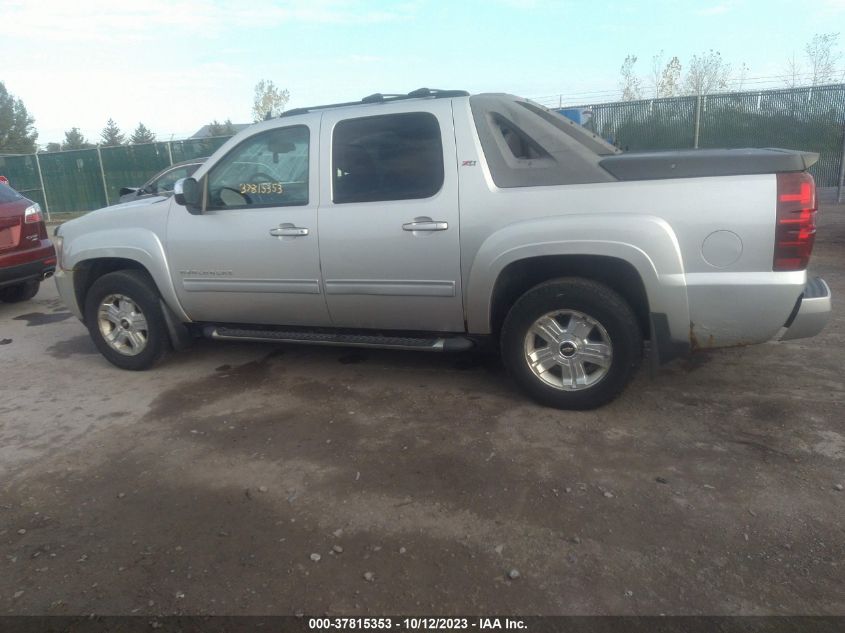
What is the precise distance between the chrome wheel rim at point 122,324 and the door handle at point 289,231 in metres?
1.43

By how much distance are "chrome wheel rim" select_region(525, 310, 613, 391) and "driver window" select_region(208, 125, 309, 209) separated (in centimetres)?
182

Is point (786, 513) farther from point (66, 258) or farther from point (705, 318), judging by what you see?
point (66, 258)

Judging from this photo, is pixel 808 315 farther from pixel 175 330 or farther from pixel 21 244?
pixel 21 244

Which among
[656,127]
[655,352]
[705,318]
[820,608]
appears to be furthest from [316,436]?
[656,127]

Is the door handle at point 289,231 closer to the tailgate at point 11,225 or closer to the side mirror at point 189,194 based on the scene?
the side mirror at point 189,194

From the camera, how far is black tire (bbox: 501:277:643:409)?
3.82m

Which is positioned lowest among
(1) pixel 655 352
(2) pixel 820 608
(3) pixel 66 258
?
(2) pixel 820 608

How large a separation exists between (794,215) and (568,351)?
4.58ft

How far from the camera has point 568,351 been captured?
4.00 meters

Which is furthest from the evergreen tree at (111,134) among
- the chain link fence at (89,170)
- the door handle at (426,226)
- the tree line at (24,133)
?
the door handle at (426,226)

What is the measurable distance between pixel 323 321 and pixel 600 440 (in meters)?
2.05

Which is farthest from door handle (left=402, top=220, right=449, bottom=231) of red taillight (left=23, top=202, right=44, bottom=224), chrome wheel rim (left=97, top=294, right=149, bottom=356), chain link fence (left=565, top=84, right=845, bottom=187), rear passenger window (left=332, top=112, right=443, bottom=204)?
chain link fence (left=565, top=84, right=845, bottom=187)

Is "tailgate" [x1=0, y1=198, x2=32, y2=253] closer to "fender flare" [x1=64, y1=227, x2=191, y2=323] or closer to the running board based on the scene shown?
"fender flare" [x1=64, y1=227, x2=191, y2=323]

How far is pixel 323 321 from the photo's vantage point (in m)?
4.66
